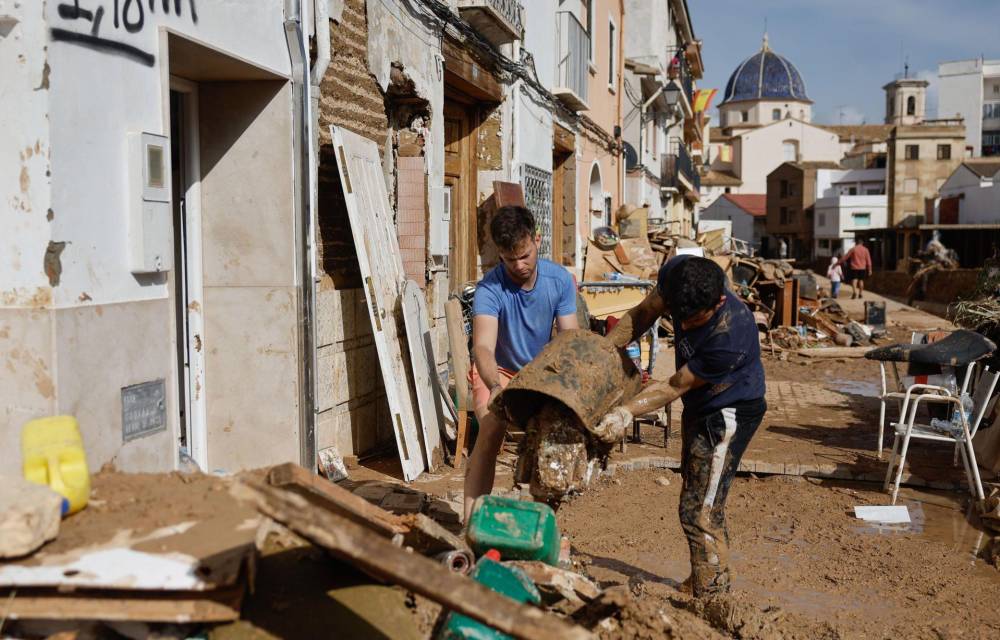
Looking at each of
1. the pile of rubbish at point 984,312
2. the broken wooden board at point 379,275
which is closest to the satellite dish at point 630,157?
the pile of rubbish at point 984,312

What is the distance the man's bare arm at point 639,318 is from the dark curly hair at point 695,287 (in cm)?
17

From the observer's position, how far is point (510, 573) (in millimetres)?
3398

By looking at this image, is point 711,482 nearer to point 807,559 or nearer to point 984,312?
point 807,559

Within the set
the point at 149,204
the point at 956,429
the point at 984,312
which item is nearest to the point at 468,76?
the point at 984,312

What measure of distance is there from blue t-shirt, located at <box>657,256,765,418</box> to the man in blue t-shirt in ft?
1.98

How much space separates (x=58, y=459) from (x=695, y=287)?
2.58m

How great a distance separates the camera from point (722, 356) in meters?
4.27

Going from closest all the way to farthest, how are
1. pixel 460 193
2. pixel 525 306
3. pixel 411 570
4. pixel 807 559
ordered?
pixel 411 570
pixel 525 306
pixel 807 559
pixel 460 193

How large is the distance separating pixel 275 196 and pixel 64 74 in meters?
2.06

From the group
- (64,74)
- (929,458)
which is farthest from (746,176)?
(64,74)

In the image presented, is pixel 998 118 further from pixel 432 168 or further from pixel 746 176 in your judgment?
pixel 432 168

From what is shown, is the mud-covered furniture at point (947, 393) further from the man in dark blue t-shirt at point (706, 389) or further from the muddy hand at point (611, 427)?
the muddy hand at point (611, 427)

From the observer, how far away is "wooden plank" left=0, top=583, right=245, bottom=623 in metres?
2.61

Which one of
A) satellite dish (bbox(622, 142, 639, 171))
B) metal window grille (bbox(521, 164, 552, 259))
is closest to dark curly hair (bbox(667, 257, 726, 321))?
metal window grille (bbox(521, 164, 552, 259))
